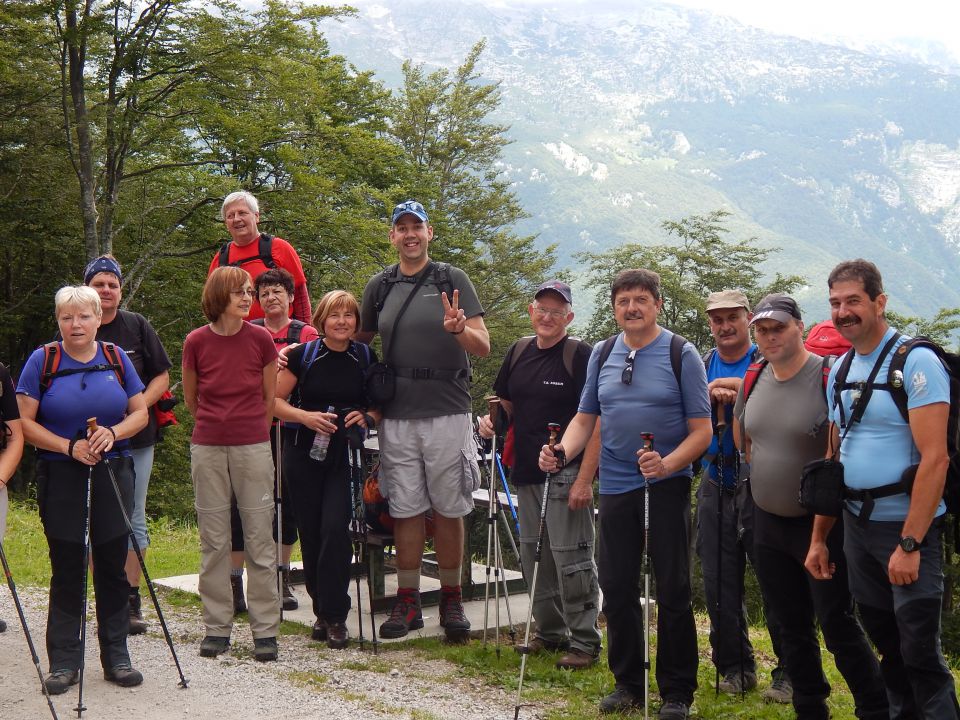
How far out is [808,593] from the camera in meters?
5.13

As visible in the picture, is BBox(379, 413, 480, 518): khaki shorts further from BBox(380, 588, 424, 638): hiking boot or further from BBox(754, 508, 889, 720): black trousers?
BBox(754, 508, 889, 720): black trousers

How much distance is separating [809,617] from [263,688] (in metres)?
2.99

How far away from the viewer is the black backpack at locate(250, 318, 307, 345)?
7277 mm

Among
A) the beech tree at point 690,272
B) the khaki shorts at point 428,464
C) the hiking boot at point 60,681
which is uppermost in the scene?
the beech tree at point 690,272

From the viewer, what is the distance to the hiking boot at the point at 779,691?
5871 mm

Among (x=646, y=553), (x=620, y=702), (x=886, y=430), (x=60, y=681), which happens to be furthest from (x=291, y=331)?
(x=886, y=430)

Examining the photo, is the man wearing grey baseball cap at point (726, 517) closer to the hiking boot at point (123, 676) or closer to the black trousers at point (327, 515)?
the black trousers at point (327, 515)

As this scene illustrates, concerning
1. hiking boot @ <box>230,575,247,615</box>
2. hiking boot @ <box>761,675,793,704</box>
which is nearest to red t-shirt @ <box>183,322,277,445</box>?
hiking boot @ <box>230,575,247,615</box>

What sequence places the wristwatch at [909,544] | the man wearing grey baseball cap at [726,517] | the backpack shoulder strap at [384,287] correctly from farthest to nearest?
the backpack shoulder strap at [384,287]
the man wearing grey baseball cap at [726,517]
the wristwatch at [909,544]

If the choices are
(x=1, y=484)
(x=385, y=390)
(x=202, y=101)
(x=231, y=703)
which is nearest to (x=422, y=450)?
(x=385, y=390)

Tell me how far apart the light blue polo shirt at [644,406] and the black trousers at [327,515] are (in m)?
1.97

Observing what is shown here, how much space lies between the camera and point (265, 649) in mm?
6461

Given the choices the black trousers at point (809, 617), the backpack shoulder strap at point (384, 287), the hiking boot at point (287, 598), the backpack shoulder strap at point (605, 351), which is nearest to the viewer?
the black trousers at point (809, 617)

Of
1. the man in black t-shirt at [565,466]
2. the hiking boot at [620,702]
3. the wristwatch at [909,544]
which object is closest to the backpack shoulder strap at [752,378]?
the wristwatch at [909,544]
